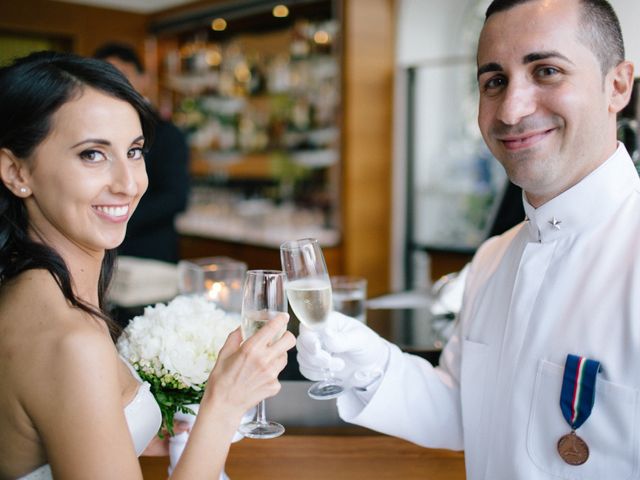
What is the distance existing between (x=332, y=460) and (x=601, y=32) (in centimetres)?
133

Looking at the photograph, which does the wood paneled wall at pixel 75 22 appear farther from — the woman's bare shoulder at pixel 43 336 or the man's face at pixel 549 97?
the man's face at pixel 549 97

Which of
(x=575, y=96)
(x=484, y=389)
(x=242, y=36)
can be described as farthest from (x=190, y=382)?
(x=242, y=36)

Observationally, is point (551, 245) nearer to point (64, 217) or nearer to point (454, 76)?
point (64, 217)

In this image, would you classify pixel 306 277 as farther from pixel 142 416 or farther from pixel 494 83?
pixel 494 83

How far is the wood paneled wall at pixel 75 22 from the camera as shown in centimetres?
625

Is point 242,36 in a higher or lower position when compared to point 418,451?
higher

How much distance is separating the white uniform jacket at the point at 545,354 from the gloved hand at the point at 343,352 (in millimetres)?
49

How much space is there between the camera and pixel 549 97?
1497 mm

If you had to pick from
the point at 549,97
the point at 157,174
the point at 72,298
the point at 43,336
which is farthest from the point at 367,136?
the point at 43,336

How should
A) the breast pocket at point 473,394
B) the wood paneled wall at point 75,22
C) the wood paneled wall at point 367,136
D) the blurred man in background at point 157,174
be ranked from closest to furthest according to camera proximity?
the breast pocket at point 473,394 < the blurred man in background at point 157,174 < the wood paneled wall at point 367,136 < the wood paneled wall at point 75,22

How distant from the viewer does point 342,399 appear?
185cm

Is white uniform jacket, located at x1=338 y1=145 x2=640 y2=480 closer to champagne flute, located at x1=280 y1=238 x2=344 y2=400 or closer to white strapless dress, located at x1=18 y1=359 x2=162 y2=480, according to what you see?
champagne flute, located at x1=280 y1=238 x2=344 y2=400

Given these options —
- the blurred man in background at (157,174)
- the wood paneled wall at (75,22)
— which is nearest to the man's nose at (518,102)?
the blurred man in background at (157,174)

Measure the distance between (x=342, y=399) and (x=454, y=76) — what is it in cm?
375
